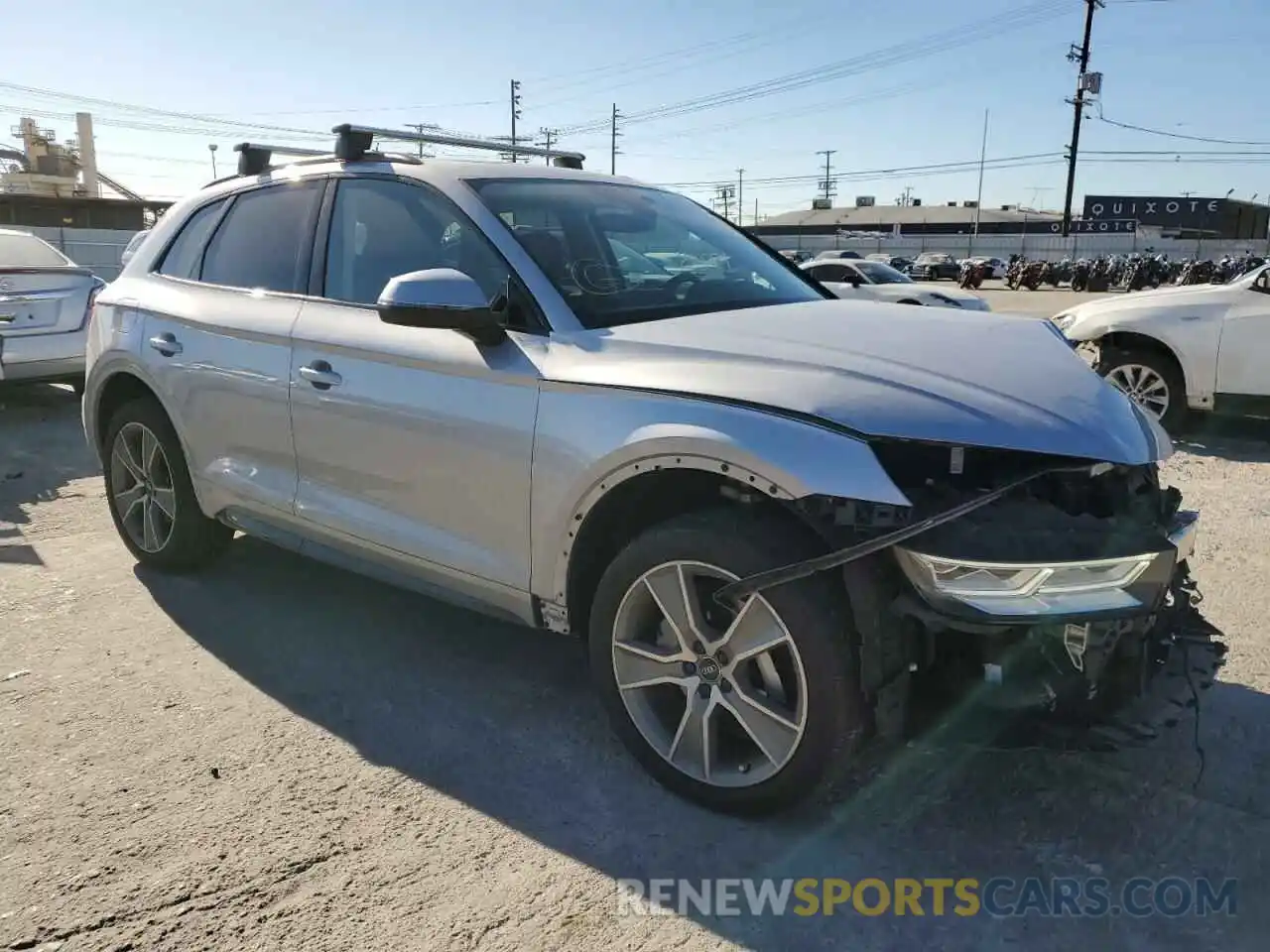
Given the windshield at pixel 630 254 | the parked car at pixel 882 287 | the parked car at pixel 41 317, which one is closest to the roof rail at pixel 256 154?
the windshield at pixel 630 254

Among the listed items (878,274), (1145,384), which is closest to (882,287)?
(878,274)

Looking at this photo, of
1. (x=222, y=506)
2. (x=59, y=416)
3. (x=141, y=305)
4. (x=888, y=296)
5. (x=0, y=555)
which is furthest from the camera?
(x=888, y=296)

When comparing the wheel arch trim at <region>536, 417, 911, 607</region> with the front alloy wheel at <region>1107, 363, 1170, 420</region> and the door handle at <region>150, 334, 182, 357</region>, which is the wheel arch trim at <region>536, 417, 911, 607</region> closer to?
the door handle at <region>150, 334, 182, 357</region>

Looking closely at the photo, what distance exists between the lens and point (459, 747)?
315 centimetres

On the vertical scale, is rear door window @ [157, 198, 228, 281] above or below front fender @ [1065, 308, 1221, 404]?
above

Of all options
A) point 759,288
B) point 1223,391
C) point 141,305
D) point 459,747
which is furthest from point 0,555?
point 1223,391

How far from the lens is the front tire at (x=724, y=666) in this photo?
2.44m

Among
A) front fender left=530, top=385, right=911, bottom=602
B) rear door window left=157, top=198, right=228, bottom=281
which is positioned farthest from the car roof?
front fender left=530, top=385, right=911, bottom=602

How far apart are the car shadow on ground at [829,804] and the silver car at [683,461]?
197 mm

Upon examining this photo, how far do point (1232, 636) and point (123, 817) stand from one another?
397 centimetres

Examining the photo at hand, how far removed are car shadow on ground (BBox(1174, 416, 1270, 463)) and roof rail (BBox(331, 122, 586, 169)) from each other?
17.3 feet

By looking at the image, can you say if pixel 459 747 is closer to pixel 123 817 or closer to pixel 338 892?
pixel 338 892

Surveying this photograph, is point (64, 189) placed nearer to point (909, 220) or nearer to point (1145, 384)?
point (1145, 384)

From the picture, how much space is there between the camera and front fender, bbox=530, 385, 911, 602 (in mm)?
2352
